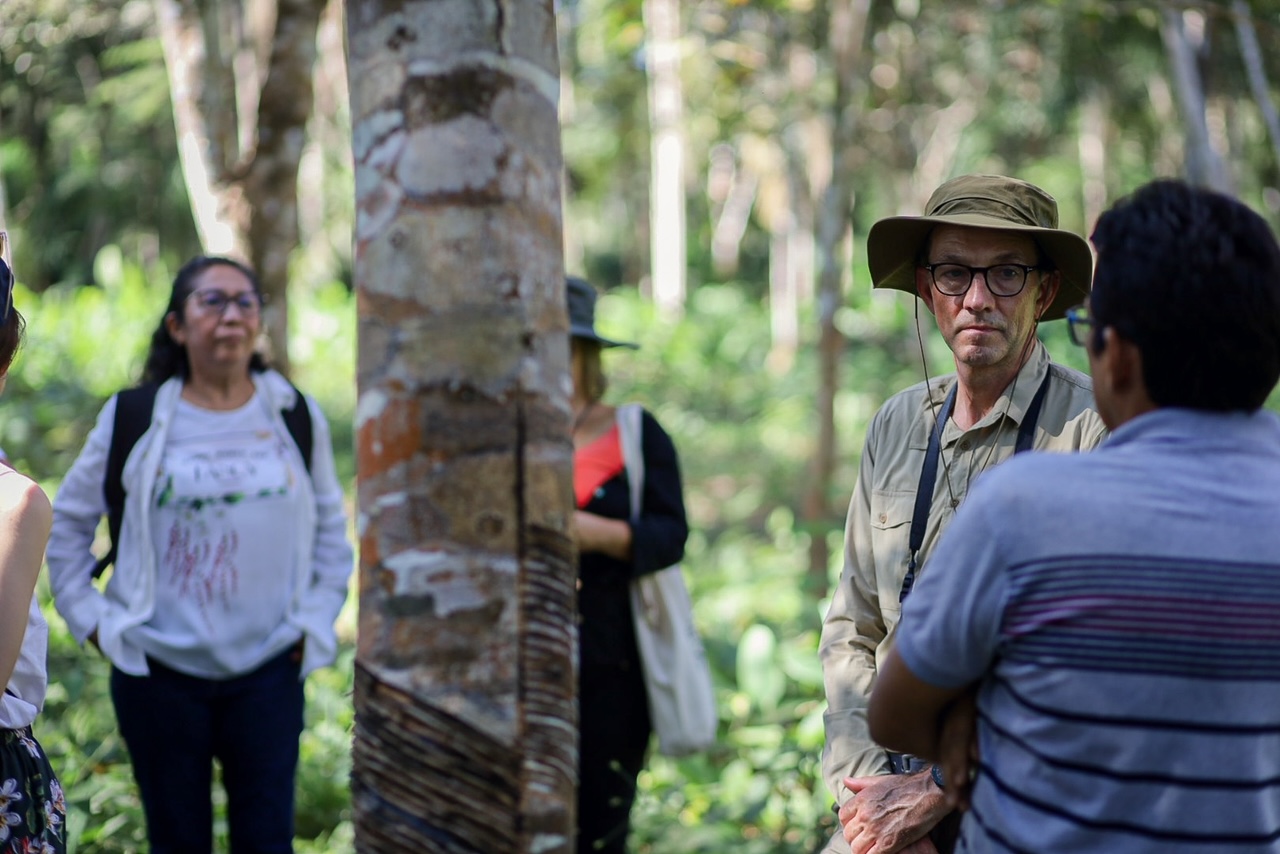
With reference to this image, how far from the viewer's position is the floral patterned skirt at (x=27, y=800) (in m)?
2.60

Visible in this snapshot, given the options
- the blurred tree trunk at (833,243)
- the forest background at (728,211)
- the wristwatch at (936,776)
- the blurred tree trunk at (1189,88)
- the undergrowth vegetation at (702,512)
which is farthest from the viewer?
the blurred tree trunk at (1189,88)

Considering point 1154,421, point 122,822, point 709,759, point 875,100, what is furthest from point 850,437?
point 1154,421

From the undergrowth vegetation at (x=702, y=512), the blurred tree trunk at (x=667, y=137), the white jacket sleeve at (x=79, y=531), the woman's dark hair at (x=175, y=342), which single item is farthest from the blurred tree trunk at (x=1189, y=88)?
the blurred tree trunk at (x=667, y=137)

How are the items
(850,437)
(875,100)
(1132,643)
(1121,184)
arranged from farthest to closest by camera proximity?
(1121,184) → (850,437) → (875,100) → (1132,643)

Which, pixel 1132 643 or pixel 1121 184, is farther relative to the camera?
pixel 1121 184

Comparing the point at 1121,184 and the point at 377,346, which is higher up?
the point at 1121,184

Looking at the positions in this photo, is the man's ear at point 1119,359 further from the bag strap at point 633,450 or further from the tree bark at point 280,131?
the tree bark at point 280,131

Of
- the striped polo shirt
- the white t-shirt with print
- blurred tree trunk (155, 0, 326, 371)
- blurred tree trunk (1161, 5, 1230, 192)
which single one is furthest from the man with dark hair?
blurred tree trunk (1161, 5, 1230, 192)

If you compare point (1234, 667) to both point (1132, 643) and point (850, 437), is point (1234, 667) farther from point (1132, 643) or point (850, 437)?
point (850, 437)

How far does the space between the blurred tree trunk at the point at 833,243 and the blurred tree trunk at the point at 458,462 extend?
6.83 metres

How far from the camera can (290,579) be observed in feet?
13.3

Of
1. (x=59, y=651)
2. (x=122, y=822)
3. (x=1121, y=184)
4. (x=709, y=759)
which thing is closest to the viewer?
(x=122, y=822)

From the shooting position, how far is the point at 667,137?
68.1ft

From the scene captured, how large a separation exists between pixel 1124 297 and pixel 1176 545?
1.10 feet
